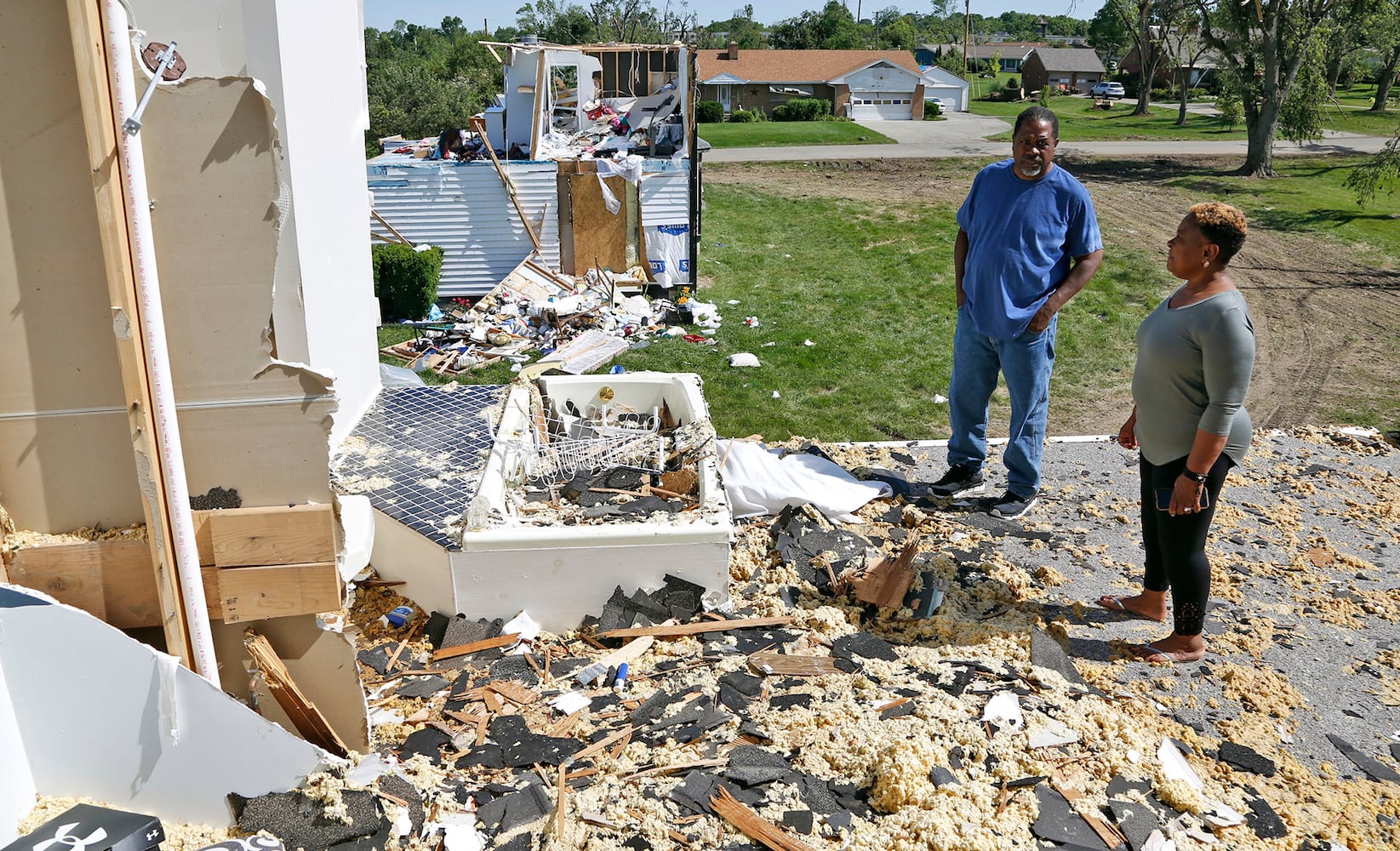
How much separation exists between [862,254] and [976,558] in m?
9.90

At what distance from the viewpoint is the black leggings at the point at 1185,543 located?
4.07 meters

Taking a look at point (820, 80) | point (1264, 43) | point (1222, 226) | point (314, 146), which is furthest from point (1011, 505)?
point (820, 80)

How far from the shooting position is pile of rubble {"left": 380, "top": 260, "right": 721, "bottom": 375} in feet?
32.3

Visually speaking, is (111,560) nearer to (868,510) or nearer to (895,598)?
(895,598)

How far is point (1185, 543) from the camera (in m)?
4.14

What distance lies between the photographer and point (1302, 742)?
3.85 meters

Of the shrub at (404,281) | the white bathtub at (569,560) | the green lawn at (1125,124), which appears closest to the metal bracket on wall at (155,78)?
the white bathtub at (569,560)

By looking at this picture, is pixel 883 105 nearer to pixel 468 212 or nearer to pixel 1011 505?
pixel 468 212

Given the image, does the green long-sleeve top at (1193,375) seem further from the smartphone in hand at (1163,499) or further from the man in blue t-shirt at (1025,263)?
the man in blue t-shirt at (1025,263)

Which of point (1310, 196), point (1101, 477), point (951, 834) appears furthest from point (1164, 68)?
point (951, 834)

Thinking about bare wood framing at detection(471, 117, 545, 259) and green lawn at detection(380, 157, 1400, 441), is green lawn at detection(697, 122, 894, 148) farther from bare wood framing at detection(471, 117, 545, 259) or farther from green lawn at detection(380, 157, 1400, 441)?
bare wood framing at detection(471, 117, 545, 259)

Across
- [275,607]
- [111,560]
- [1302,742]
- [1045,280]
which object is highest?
[1045,280]

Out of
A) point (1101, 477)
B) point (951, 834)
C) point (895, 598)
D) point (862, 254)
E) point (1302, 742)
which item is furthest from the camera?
point (862, 254)

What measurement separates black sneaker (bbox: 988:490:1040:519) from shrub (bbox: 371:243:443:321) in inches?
295
